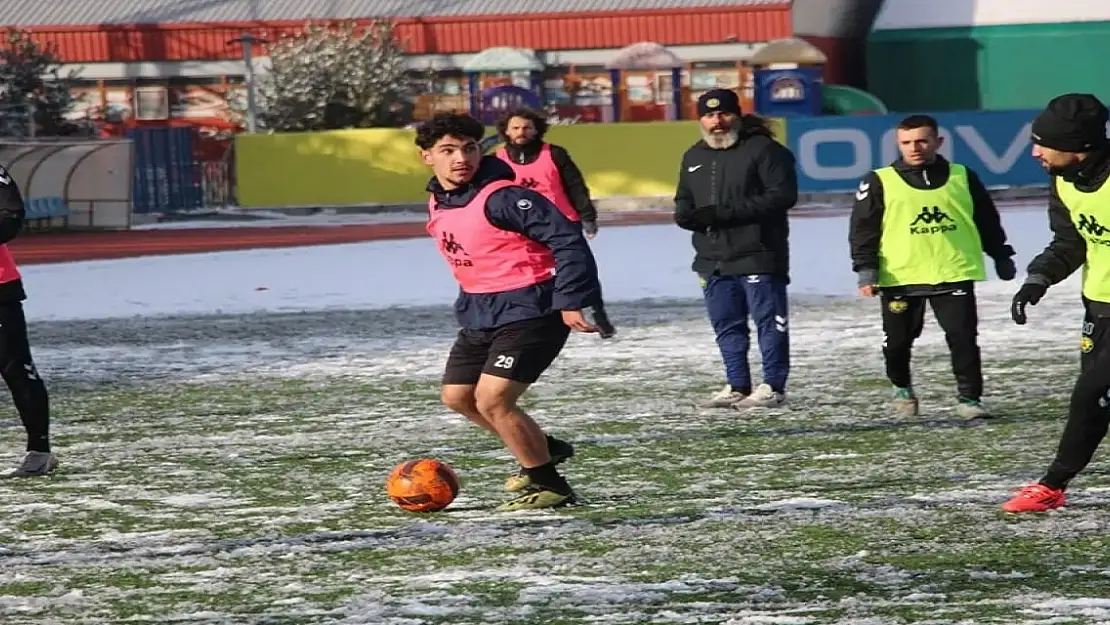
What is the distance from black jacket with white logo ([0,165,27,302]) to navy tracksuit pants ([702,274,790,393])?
403 cm

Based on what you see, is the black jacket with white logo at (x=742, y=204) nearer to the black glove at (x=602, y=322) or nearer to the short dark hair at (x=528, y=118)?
the short dark hair at (x=528, y=118)

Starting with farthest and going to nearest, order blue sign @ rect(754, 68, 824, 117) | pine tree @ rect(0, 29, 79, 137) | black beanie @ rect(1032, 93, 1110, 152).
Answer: blue sign @ rect(754, 68, 824, 117) < pine tree @ rect(0, 29, 79, 137) < black beanie @ rect(1032, 93, 1110, 152)

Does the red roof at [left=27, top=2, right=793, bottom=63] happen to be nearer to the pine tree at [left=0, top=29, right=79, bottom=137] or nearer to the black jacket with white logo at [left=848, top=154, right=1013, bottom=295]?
the pine tree at [left=0, top=29, right=79, bottom=137]

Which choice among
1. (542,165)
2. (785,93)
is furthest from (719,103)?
(785,93)

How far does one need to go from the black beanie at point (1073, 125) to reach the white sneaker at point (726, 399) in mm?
4302

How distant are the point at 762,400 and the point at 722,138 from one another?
4.87 ft

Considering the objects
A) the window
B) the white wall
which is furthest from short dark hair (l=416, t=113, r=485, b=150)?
the window

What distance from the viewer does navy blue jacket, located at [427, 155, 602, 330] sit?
7.93 meters

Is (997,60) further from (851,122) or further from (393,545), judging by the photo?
(393,545)

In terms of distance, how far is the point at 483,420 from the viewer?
8711mm

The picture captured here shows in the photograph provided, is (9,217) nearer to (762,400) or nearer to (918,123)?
(762,400)

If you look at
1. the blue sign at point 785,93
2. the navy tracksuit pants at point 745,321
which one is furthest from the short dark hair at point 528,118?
the blue sign at point 785,93

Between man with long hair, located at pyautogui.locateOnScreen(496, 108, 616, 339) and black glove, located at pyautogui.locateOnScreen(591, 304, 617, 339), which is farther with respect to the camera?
black glove, located at pyautogui.locateOnScreen(591, 304, 617, 339)

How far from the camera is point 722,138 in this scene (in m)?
11.7
